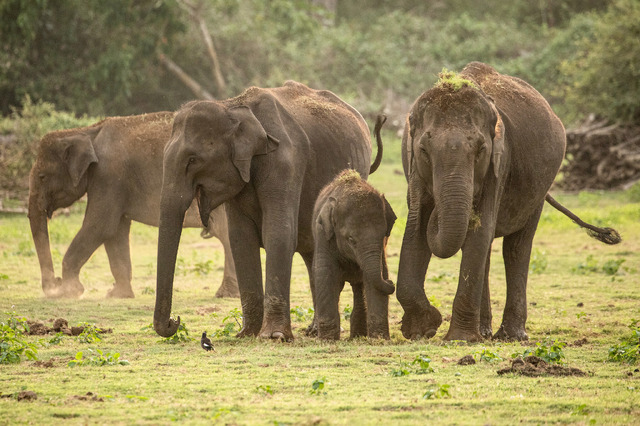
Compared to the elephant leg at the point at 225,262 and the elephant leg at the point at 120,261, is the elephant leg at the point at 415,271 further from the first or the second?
the elephant leg at the point at 120,261

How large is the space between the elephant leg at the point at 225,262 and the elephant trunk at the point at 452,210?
19.1ft

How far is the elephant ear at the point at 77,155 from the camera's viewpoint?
1455 centimetres

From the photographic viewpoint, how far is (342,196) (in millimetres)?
9664

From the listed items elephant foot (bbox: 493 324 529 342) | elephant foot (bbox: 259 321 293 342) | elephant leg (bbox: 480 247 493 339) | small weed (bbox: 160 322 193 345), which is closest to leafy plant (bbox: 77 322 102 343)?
small weed (bbox: 160 322 193 345)

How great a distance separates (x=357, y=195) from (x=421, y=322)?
1306mm

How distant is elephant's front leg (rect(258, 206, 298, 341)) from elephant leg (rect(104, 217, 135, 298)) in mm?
5082

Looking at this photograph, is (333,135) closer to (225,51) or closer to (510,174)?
(510,174)

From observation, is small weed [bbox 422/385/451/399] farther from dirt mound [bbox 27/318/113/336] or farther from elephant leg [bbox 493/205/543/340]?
dirt mound [bbox 27/318/113/336]

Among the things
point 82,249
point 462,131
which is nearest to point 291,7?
point 82,249

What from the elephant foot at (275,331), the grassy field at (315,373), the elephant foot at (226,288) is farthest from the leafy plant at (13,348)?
the elephant foot at (226,288)

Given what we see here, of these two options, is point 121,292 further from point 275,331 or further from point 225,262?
point 275,331

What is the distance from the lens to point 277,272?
32.6 feet

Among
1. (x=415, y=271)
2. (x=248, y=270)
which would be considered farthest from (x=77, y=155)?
(x=415, y=271)

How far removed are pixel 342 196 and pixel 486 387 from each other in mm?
2842
